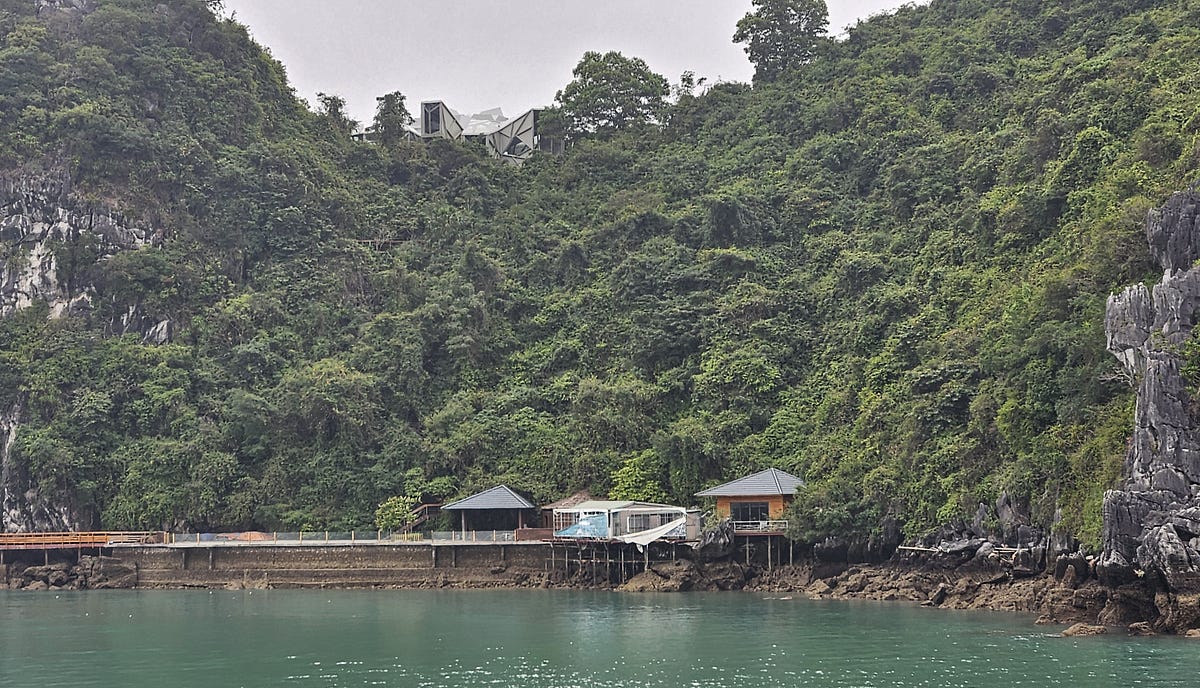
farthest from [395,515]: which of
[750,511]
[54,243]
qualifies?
[54,243]

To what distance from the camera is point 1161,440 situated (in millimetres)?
35562

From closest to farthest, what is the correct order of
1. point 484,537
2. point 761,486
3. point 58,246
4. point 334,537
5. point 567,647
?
point 567,647, point 761,486, point 484,537, point 334,537, point 58,246

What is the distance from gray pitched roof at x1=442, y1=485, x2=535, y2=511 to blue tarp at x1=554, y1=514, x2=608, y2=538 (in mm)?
3977

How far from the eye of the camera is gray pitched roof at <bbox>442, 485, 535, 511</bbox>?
58688 millimetres

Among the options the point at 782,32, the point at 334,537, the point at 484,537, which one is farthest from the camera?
the point at 782,32

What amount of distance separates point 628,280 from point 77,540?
98.1ft

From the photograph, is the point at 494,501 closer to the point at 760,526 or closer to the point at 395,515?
the point at 395,515

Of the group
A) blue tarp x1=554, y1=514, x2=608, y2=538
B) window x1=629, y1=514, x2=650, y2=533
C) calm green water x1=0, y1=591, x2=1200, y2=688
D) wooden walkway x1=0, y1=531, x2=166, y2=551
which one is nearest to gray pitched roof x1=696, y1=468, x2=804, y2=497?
window x1=629, y1=514, x2=650, y2=533

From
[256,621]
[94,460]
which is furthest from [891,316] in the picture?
[94,460]

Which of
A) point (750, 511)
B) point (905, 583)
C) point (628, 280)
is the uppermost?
point (628, 280)

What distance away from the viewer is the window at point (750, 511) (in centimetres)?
5400

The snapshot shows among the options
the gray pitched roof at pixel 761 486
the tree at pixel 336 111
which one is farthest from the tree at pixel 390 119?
the gray pitched roof at pixel 761 486

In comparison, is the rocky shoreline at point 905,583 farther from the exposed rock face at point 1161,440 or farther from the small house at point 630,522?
the small house at point 630,522

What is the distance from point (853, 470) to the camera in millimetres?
51188
